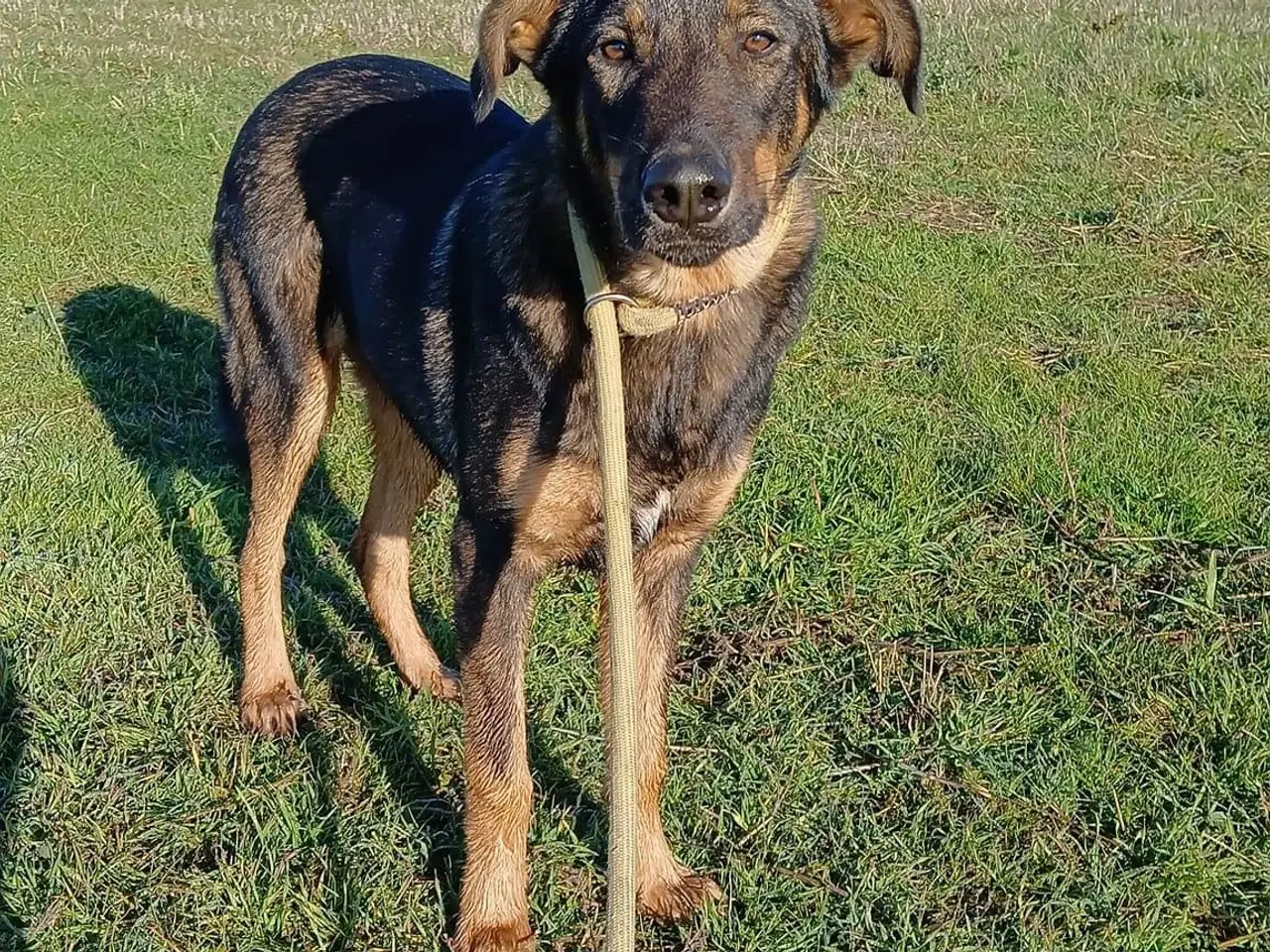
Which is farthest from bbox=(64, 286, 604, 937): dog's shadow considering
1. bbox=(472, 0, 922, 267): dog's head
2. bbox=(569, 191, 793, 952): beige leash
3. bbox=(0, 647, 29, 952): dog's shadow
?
bbox=(472, 0, 922, 267): dog's head

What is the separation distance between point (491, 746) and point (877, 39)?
6.14ft

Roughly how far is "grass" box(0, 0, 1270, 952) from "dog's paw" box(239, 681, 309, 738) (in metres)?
0.07

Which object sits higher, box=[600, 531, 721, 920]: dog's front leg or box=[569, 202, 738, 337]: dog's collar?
box=[569, 202, 738, 337]: dog's collar

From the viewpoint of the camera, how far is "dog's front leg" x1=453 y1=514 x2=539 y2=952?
2920 millimetres

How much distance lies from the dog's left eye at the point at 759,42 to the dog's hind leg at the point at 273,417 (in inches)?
69.6

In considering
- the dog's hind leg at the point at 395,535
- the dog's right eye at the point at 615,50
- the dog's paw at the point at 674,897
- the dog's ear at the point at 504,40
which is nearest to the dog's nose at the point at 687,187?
the dog's right eye at the point at 615,50

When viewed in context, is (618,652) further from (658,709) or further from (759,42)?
(759,42)

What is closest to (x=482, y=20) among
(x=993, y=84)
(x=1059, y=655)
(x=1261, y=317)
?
(x=1059, y=655)

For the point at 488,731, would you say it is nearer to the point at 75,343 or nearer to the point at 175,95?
the point at 75,343

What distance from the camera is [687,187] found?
2.24m

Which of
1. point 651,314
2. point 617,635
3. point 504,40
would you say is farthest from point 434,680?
point 504,40

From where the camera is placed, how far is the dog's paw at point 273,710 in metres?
3.64

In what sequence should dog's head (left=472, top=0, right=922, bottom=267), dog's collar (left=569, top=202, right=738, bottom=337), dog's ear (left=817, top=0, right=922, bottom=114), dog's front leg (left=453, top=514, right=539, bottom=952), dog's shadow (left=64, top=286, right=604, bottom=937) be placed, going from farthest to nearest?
dog's shadow (left=64, top=286, right=604, bottom=937) → dog's front leg (left=453, top=514, right=539, bottom=952) → dog's ear (left=817, top=0, right=922, bottom=114) → dog's collar (left=569, top=202, right=738, bottom=337) → dog's head (left=472, top=0, right=922, bottom=267)

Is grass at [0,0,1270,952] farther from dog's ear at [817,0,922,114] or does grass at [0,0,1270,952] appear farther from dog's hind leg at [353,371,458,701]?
dog's ear at [817,0,922,114]
